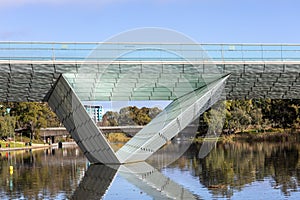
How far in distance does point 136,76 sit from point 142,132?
4.21m

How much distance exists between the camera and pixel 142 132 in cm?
3638

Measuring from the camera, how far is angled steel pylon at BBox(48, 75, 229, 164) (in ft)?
107

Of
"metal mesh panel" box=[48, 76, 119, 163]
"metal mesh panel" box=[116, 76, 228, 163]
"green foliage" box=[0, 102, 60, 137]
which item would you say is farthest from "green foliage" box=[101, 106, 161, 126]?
"green foliage" box=[0, 102, 60, 137]

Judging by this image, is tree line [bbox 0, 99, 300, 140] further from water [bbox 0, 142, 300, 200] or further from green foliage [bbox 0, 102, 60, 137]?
water [bbox 0, 142, 300, 200]

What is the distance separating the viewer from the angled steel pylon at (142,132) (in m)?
32.5

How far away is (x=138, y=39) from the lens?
32625mm

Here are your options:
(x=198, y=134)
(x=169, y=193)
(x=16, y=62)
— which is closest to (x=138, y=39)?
(x=16, y=62)

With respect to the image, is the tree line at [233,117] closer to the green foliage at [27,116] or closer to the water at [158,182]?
the green foliage at [27,116]

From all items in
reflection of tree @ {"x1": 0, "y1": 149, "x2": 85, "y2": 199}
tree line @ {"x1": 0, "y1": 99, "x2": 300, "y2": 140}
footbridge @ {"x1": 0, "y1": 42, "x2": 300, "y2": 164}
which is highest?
footbridge @ {"x1": 0, "y1": 42, "x2": 300, "y2": 164}

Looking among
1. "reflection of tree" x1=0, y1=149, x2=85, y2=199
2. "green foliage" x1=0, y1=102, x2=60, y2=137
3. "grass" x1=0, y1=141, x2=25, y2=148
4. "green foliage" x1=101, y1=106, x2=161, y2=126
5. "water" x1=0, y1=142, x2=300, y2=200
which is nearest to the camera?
"water" x1=0, y1=142, x2=300, y2=200

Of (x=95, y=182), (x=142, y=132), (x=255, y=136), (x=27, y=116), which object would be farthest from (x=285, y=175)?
(x=27, y=116)

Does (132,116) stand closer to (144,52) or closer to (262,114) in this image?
(144,52)

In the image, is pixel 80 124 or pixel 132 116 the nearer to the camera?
pixel 80 124

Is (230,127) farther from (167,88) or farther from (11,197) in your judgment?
(11,197)
